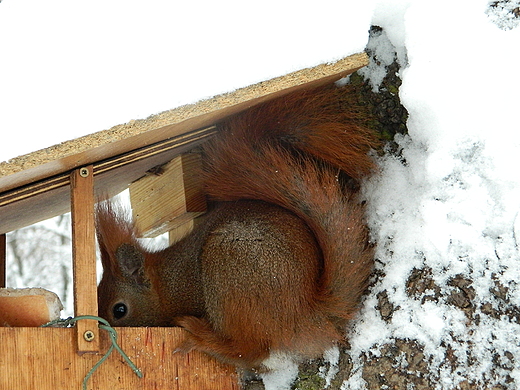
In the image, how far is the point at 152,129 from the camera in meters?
2.00

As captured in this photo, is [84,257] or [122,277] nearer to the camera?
[84,257]

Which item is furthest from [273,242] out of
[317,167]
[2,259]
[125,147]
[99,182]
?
[2,259]

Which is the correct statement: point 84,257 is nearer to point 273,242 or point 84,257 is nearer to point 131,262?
point 131,262

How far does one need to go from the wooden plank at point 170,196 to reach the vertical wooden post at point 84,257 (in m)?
0.49

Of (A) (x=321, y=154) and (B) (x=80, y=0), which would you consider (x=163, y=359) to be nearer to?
(A) (x=321, y=154)

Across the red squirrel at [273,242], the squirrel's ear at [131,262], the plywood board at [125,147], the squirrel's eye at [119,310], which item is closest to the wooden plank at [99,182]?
the plywood board at [125,147]

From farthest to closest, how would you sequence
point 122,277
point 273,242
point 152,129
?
point 122,277
point 273,242
point 152,129

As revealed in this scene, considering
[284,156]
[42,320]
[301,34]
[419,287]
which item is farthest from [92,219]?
[419,287]

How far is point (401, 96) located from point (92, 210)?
1084mm

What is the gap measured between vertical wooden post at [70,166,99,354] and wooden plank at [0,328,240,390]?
47 millimetres

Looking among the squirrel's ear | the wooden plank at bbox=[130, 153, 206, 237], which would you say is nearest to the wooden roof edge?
the wooden plank at bbox=[130, 153, 206, 237]

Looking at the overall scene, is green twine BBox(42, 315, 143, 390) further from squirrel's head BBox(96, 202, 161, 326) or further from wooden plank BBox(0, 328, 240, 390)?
squirrel's head BBox(96, 202, 161, 326)

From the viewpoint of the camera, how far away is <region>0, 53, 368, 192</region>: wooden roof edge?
1.88 metres

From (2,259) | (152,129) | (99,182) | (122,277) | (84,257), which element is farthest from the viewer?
(2,259)
